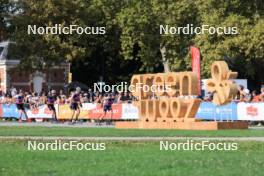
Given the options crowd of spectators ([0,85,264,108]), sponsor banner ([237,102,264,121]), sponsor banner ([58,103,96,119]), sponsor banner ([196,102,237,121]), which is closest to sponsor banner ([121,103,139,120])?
crowd of spectators ([0,85,264,108])

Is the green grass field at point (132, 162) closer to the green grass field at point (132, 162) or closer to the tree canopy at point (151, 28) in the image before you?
the green grass field at point (132, 162)

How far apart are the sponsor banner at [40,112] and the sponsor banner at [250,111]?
552 inches

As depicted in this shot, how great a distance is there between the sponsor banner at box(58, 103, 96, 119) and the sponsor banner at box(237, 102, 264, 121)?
33.5ft

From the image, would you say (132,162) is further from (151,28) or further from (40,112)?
(151,28)

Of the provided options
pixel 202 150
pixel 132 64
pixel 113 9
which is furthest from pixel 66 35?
pixel 202 150

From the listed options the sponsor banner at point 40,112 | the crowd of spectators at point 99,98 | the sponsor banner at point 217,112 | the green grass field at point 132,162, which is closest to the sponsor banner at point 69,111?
the crowd of spectators at point 99,98

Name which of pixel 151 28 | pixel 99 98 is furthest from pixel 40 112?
pixel 151 28

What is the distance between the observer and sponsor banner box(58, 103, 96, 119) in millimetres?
46469

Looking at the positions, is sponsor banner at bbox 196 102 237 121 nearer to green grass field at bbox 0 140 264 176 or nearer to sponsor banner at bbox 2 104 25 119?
sponsor banner at bbox 2 104 25 119

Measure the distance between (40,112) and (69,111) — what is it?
8.04 feet

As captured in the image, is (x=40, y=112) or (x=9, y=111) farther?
(x=9, y=111)

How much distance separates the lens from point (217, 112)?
134 feet

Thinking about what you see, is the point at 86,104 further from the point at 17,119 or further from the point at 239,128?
the point at 239,128

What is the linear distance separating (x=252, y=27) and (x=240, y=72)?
13.7 meters
